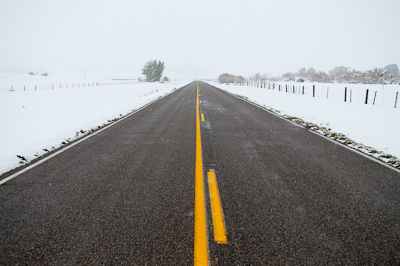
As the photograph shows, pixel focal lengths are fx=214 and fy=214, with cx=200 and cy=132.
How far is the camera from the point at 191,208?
295 cm

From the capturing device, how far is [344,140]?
22.2ft

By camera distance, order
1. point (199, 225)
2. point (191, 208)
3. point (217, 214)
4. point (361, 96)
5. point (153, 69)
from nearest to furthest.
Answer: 1. point (199, 225)
2. point (217, 214)
3. point (191, 208)
4. point (361, 96)
5. point (153, 69)

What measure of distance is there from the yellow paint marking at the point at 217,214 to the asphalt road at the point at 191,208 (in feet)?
0.18

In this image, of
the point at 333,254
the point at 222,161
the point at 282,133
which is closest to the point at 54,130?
the point at 222,161

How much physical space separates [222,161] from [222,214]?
1984 millimetres

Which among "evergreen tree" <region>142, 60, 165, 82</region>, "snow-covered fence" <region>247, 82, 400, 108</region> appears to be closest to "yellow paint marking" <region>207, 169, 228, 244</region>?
"snow-covered fence" <region>247, 82, 400, 108</region>

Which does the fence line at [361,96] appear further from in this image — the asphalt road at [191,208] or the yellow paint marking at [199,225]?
the yellow paint marking at [199,225]

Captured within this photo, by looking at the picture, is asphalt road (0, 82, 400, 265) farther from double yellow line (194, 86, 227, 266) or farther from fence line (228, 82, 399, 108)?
fence line (228, 82, 399, 108)

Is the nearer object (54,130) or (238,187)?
(238,187)

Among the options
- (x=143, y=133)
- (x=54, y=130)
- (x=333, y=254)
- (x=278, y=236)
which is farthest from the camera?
(x=54, y=130)

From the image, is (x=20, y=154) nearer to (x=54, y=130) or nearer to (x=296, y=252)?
(x=54, y=130)

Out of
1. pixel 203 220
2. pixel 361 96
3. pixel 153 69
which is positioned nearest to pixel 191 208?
pixel 203 220

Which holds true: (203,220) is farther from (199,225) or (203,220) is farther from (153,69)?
(153,69)

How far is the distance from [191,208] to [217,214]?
38 cm
